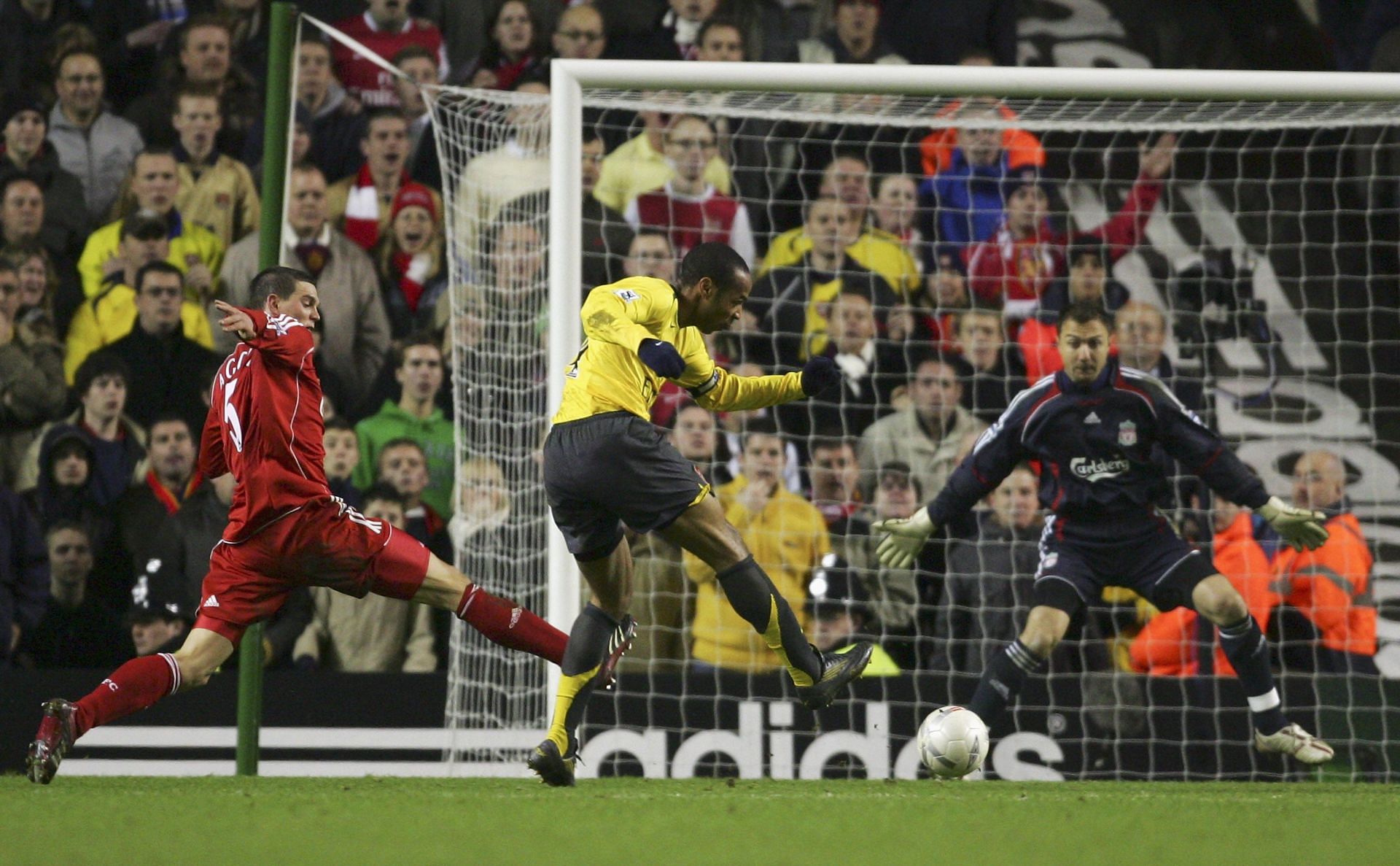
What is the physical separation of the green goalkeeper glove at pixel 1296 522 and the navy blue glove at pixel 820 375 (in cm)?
225

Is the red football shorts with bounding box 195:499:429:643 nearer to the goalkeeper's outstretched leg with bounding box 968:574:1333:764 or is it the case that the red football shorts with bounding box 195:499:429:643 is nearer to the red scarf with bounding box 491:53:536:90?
the goalkeeper's outstretched leg with bounding box 968:574:1333:764

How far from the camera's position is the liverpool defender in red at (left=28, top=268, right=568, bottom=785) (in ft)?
17.8

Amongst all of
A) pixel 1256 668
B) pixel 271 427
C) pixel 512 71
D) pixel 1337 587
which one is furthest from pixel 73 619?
pixel 1337 587

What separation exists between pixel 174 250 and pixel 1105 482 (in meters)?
5.27

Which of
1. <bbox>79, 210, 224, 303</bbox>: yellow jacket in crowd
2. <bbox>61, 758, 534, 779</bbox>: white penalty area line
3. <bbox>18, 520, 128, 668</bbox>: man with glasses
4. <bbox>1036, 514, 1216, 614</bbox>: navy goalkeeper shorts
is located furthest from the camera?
<bbox>79, 210, 224, 303</bbox>: yellow jacket in crowd

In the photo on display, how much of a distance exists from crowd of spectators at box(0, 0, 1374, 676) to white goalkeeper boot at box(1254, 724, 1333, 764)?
1.60 m

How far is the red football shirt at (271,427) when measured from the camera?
17.8ft

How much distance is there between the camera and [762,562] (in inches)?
324

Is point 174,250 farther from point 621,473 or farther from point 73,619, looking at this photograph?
point 621,473

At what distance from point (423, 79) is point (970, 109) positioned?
3307mm

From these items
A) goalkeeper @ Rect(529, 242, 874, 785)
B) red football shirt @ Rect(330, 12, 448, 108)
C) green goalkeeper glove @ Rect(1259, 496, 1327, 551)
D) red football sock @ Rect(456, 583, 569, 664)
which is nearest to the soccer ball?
goalkeeper @ Rect(529, 242, 874, 785)

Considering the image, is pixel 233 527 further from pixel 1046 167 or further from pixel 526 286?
pixel 1046 167

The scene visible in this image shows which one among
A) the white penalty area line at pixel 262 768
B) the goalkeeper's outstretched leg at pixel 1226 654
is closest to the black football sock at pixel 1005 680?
the goalkeeper's outstretched leg at pixel 1226 654

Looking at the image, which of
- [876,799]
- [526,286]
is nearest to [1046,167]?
[526,286]
